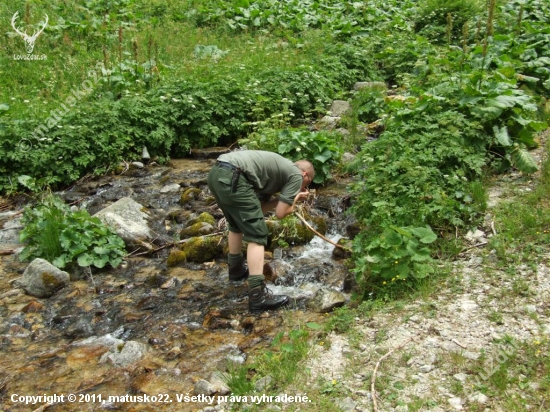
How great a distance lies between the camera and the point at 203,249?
249 inches

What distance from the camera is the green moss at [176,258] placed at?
6.26 metres

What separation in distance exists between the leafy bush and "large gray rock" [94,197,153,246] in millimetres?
179

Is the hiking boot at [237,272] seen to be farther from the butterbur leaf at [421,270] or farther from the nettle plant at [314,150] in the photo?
the nettle plant at [314,150]

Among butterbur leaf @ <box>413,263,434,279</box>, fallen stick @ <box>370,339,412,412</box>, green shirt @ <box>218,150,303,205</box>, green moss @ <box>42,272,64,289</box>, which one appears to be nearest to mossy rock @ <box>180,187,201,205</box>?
green moss @ <box>42,272,64,289</box>

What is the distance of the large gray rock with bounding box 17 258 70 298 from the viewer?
5.58 metres

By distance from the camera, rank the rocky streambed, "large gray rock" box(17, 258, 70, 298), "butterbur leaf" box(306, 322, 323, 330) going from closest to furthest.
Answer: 1. the rocky streambed
2. "butterbur leaf" box(306, 322, 323, 330)
3. "large gray rock" box(17, 258, 70, 298)

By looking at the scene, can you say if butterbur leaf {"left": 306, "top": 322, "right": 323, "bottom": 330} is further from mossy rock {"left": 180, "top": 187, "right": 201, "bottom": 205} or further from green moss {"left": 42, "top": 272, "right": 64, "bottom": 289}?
mossy rock {"left": 180, "top": 187, "right": 201, "bottom": 205}

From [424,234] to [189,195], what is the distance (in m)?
4.07

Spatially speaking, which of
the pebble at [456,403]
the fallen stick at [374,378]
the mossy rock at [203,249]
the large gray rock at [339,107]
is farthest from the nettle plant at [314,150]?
the pebble at [456,403]

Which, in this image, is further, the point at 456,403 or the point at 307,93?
the point at 307,93

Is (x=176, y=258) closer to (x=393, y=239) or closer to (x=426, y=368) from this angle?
(x=393, y=239)

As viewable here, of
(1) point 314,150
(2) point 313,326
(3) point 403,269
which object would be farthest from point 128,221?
(3) point 403,269

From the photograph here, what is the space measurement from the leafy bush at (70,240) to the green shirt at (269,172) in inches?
81.6

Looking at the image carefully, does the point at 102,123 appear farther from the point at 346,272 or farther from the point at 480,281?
the point at 480,281
